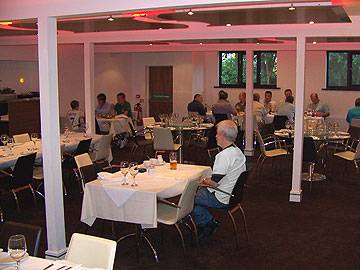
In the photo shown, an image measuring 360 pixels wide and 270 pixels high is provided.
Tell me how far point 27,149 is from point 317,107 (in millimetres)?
8267

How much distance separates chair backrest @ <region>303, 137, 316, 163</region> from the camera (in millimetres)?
8609

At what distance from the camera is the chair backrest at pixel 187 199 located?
538 centimetres

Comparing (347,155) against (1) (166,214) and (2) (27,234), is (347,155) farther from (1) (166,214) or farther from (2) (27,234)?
(2) (27,234)

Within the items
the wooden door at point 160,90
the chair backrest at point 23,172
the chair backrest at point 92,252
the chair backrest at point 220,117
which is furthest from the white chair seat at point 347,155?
the wooden door at point 160,90

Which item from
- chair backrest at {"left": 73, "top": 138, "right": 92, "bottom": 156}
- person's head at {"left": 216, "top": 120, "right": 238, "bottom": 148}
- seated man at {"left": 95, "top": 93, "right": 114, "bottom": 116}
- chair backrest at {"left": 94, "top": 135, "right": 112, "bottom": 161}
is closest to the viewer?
person's head at {"left": 216, "top": 120, "right": 238, "bottom": 148}

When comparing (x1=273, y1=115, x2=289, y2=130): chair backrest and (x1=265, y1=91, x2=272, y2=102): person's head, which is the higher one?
(x1=265, y1=91, x2=272, y2=102): person's head

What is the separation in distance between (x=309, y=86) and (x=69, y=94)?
651 cm

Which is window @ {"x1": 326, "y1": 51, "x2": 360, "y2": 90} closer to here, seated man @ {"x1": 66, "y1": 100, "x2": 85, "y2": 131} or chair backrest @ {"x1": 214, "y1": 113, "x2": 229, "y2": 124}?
chair backrest @ {"x1": 214, "y1": 113, "x2": 229, "y2": 124}

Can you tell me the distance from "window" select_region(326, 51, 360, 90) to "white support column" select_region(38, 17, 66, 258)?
1066 cm

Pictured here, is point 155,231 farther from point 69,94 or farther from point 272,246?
point 69,94

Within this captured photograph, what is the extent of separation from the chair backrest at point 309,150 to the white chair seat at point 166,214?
3.58 m

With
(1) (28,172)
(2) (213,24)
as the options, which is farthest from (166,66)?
(1) (28,172)

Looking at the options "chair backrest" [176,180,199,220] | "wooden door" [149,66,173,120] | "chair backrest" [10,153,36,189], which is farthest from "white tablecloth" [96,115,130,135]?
"chair backrest" [176,180,199,220]

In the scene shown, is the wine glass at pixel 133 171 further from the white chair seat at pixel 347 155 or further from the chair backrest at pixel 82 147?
the white chair seat at pixel 347 155
